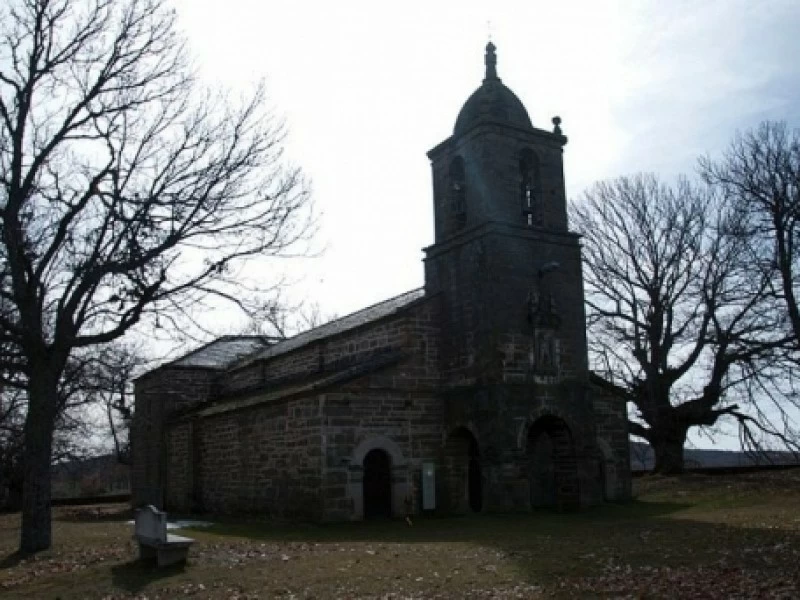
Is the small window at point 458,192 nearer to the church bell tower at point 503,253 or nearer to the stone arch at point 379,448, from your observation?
the church bell tower at point 503,253

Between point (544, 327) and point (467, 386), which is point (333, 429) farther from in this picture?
point (544, 327)

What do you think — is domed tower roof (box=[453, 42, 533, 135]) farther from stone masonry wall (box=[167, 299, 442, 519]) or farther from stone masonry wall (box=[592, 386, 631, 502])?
stone masonry wall (box=[592, 386, 631, 502])

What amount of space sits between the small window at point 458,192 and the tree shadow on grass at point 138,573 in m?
13.3

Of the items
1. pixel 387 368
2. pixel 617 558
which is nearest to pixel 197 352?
pixel 387 368

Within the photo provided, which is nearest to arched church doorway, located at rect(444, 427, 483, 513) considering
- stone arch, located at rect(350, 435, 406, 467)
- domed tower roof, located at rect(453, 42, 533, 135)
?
stone arch, located at rect(350, 435, 406, 467)

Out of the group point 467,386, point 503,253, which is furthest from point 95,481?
point 503,253

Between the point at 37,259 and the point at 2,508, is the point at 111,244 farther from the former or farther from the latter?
the point at 2,508

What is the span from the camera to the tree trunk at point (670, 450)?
31844 millimetres

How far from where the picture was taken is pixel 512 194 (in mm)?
22250

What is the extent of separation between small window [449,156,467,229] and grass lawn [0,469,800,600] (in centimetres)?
842

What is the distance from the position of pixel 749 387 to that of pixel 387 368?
48.9 ft

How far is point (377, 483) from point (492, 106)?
1062 centimetres

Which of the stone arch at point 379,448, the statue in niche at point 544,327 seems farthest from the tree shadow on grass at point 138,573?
the statue in niche at point 544,327

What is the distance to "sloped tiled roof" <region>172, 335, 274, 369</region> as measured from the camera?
3231 centimetres
